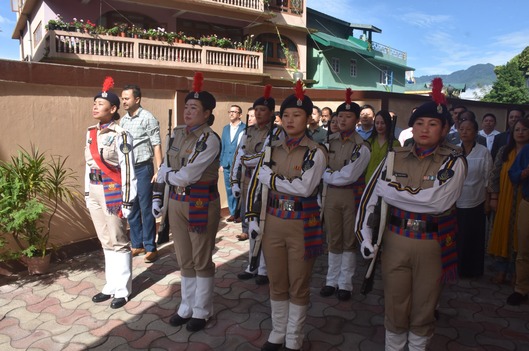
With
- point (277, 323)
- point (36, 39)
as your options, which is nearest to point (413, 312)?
point (277, 323)

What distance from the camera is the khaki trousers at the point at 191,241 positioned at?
12.0 feet

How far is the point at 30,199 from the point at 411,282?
13.7ft

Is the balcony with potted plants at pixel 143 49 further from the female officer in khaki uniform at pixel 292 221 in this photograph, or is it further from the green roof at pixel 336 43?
the female officer in khaki uniform at pixel 292 221

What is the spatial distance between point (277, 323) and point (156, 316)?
4.30ft

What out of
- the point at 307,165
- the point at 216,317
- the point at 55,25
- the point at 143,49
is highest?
the point at 55,25

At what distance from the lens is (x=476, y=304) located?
4266mm

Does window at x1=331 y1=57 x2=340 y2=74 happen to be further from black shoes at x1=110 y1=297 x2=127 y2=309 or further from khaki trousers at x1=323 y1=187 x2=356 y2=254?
black shoes at x1=110 y1=297 x2=127 y2=309

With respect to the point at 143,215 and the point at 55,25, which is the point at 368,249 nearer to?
the point at 143,215

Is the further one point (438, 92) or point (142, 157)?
point (142, 157)

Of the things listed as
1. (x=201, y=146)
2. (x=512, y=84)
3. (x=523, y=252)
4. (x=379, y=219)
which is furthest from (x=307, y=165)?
(x=512, y=84)

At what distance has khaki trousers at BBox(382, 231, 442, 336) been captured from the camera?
277 cm

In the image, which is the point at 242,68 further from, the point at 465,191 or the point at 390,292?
the point at 390,292

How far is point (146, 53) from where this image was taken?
16391 millimetres

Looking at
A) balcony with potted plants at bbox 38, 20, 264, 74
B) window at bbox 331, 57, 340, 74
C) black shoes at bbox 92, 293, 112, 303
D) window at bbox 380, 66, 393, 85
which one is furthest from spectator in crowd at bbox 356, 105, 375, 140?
window at bbox 380, 66, 393, 85
